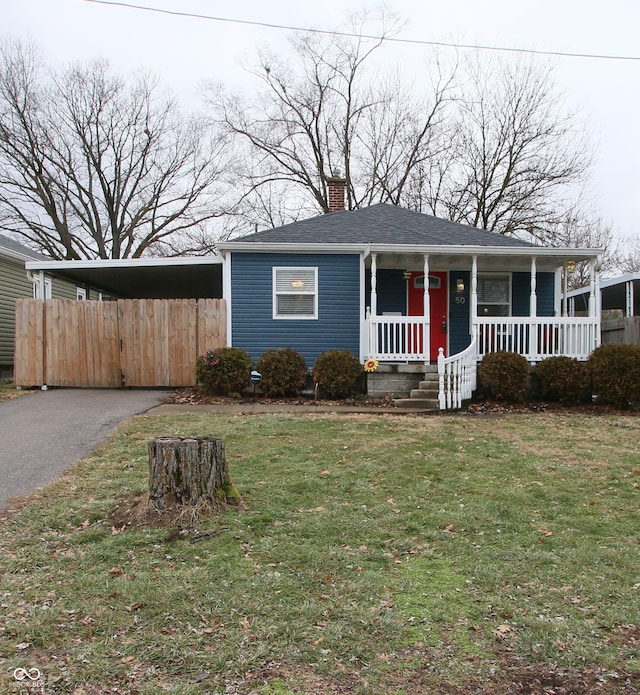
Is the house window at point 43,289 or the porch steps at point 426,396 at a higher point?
the house window at point 43,289

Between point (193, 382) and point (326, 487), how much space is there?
7.35m

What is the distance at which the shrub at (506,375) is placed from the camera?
1019cm

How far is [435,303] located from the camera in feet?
41.8

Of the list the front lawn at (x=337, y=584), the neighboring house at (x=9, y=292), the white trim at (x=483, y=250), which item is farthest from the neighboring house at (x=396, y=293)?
the neighboring house at (x=9, y=292)

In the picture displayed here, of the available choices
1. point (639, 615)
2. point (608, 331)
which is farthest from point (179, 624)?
point (608, 331)

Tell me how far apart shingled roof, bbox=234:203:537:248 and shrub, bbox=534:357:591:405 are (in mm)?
2713

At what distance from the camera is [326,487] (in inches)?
195

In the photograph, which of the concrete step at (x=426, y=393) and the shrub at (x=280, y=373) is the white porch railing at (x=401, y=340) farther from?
the shrub at (x=280, y=373)

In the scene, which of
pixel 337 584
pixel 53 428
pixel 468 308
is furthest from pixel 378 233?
pixel 337 584

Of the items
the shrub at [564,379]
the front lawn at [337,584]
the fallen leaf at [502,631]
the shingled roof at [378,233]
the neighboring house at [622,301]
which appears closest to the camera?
the front lawn at [337,584]

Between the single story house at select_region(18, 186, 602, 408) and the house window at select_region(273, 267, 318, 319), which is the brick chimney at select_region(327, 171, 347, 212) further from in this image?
the house window at select_region(273, 267, 318, 319)

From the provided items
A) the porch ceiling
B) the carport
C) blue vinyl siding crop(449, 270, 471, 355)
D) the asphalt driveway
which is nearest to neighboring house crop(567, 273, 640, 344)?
the porch ceiling

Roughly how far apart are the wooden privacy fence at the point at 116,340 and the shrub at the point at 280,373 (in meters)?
1.38

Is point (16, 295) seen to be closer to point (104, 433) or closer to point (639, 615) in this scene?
point (104, 433)
